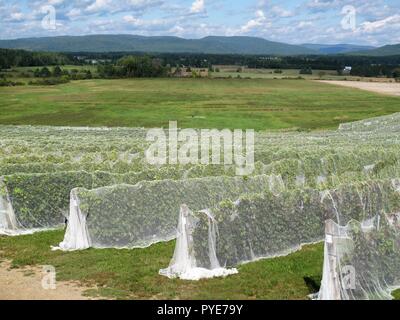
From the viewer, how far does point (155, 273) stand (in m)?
19.1

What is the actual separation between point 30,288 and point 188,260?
17.6 ft

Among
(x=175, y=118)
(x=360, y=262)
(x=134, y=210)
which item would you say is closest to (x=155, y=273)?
(x=134, y=210)

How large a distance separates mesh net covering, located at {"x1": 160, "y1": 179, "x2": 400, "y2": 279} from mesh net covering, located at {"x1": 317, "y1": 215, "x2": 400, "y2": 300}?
2007 mm

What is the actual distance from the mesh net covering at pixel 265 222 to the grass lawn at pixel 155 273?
62cm

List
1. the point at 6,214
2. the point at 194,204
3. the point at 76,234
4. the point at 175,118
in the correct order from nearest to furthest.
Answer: the point at 76,234 < the point at 6,214 < the point at 194,204 < the point at 175,118

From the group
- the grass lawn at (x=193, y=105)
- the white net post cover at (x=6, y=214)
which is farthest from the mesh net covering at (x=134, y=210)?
the grass lawn at (x=193, y=105)

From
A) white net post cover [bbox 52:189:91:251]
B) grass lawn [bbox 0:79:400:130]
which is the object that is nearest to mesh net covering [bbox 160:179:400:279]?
white net post cover [bbox 52:189:91:251]

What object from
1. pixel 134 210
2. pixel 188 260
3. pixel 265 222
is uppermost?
pixel 265 222

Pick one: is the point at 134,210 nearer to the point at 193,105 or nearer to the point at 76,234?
the point at 76,234

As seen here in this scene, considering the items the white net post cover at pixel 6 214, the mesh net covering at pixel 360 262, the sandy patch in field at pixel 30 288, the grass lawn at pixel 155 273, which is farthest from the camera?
the white net post cover at pixel 6 214

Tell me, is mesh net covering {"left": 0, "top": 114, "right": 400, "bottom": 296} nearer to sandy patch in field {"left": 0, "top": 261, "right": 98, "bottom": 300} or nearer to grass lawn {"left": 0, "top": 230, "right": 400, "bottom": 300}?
grass lawn {"left": 0, "top": 230, "right": 400, "bottom": 300}

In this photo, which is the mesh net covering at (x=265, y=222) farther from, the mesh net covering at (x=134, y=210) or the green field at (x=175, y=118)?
the mesh net covering at (x=134, y=210)

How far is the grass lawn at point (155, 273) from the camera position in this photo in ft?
56.9

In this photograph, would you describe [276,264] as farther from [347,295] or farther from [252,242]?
[347,295]
